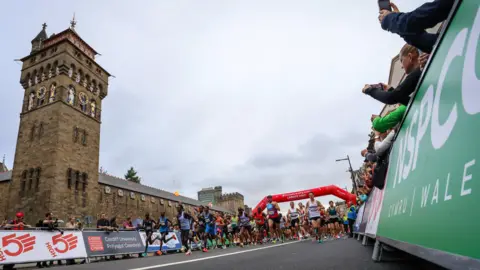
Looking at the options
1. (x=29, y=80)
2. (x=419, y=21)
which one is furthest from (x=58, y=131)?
(x=419, y=21)

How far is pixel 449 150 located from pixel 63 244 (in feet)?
35.6

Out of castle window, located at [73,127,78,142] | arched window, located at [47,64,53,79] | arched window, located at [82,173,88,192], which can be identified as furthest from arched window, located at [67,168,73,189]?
arched window, located at [47,64,53,79]

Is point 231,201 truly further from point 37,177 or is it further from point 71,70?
point 37,177

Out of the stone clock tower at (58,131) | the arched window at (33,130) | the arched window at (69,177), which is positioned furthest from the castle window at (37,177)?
the arched window at (33,130)

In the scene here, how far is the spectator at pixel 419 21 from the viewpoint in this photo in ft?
7.23

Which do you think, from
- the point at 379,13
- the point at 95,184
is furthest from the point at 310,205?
the point at 95,184

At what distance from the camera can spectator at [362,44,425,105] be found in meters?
2.92

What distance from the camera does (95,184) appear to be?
32.0 m

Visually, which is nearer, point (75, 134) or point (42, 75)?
point (75, 134)

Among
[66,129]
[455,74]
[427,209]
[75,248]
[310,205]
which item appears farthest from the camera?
[66,129]

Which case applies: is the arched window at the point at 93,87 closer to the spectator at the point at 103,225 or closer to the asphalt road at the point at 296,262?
the spectator at the point at 103,225

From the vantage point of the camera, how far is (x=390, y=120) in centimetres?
330

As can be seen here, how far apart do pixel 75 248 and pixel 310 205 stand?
8572mm

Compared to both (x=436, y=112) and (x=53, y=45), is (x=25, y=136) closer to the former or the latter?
(x=53, y=45)
